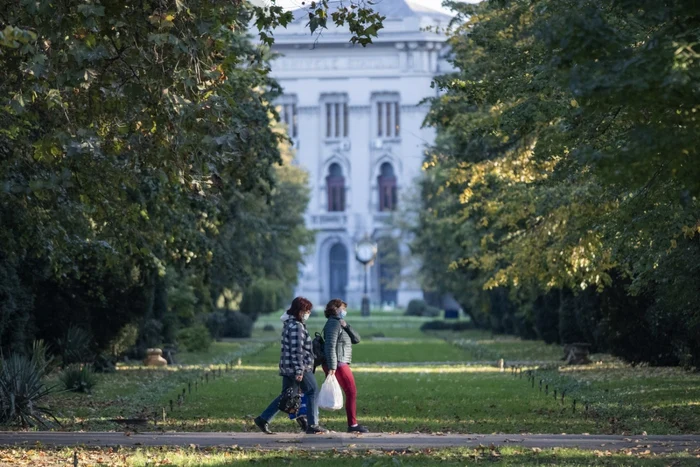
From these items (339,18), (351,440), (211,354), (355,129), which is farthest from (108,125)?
(355,129)

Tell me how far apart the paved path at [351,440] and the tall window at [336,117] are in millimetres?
102770

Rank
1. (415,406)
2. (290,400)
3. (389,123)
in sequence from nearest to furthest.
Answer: (290,400), (415,406), (389,123)

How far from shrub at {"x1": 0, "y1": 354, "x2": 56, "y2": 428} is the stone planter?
53.8 ft

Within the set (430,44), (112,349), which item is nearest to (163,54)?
(112,349)

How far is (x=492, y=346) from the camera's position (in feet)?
158

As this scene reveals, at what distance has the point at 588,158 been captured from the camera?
34.8ft

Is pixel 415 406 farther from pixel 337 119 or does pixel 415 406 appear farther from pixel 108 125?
pixel 337 119

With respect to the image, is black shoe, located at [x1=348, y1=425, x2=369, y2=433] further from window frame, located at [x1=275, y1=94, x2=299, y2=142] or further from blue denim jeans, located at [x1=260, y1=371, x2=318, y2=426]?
window frame, located at [x1=275, y1=94, x2=299, y2=142]

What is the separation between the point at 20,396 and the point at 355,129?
10107 cm

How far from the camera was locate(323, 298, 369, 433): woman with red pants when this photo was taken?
1750 centimetres

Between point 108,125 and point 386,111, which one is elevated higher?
point 386,111

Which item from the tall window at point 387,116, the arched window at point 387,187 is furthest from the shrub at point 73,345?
the tall window at point 387,116

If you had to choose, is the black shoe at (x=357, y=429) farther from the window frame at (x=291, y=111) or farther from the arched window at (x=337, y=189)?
the arched window at (x=337, y=189)

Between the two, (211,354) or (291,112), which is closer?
(211,354)
